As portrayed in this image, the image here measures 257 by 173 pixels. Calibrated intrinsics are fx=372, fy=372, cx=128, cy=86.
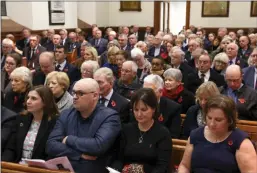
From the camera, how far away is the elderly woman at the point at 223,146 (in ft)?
8.47

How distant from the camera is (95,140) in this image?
2.97 m

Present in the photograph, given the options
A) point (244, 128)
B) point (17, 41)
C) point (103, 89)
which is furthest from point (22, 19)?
point (244, 128)

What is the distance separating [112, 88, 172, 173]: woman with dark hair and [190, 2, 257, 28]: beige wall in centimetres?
1411

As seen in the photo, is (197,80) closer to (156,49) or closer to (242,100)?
(242,100)

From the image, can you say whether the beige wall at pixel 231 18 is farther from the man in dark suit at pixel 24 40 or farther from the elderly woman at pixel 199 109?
the elderly woman at pixel 199 109

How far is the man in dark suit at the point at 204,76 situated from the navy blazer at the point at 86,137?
2.54 m

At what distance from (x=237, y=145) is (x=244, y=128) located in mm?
1255

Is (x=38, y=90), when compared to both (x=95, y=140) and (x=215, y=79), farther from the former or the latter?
(x=215, y=79)

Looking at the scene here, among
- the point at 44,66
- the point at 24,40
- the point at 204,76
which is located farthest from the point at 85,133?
the point at 24,40

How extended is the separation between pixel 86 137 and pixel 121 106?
0.94 m

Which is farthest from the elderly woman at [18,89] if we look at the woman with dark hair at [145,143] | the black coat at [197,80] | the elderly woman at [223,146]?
the elderly woman at [223,146]

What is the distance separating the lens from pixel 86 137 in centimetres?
306

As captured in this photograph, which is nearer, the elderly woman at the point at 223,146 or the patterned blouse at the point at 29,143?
the elderly woman at the point at 223,146

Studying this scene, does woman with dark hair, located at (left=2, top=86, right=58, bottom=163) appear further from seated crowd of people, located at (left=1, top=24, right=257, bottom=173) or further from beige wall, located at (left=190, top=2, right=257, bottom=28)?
beige wall, located at (left=190, top=2, right=257, bottom=28)
